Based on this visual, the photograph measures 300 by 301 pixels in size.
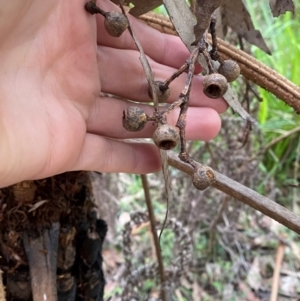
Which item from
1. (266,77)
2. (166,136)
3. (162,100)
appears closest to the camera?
(166,136)

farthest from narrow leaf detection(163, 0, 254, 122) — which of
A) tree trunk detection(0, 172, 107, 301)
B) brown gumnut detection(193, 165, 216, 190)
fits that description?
tree trunk detection(0, 172, 107, 301)

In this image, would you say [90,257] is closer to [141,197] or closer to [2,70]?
[2,70]

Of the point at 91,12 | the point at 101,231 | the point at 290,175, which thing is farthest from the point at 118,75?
the point at 290,175

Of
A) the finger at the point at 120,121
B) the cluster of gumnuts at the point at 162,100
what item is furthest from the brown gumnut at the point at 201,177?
the finger at the point at 120,121

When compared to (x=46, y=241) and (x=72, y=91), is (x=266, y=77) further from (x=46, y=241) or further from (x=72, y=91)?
(x=46, y=241)

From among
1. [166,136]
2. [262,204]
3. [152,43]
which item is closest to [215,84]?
[166,136]

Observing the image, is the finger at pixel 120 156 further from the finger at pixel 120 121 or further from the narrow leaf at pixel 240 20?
the narrow leaf at pixel 240 20

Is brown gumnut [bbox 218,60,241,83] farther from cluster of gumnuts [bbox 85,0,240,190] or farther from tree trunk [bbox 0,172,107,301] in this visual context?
tree trunk [bbox 0,172,107,301]
